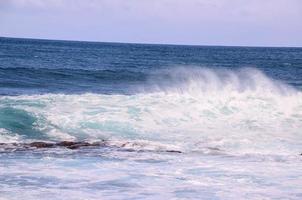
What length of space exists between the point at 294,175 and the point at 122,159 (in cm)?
357

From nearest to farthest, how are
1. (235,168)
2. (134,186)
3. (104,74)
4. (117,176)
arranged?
(134,186) < (117,176) < (235,168) < (104,74)

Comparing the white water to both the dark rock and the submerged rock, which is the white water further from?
the dark rock

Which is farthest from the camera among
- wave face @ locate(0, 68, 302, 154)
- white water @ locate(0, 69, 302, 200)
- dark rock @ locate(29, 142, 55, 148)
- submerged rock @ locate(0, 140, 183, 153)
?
wave face @ locate(0, 68, 302, 154)

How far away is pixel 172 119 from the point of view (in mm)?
17281

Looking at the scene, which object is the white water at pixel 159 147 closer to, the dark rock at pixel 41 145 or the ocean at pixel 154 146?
the ocean at pixel 154 146

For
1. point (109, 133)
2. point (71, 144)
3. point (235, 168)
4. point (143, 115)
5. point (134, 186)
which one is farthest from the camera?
point (143, 115)

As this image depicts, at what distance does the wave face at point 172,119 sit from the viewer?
1399cm

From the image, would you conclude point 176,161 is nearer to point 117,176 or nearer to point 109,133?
point 117,176

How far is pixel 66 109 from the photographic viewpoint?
17734 mm

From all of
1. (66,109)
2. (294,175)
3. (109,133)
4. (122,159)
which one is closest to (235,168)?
(294,175)

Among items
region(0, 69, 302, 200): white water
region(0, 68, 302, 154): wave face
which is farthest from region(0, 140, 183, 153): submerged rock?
region(0, 68, 302, 154): wave face

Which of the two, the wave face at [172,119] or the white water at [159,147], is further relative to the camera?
Answer: the wave face at [172,119]

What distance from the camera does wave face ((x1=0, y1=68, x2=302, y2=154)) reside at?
45.9 ft

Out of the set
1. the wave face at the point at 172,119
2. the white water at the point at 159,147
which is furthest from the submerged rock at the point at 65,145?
the wave face at the point at 172,119
